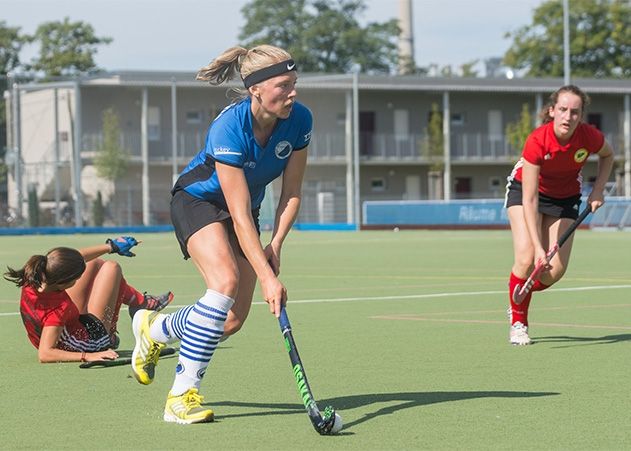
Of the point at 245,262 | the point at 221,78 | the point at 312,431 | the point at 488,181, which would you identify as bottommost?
the point at 488,181

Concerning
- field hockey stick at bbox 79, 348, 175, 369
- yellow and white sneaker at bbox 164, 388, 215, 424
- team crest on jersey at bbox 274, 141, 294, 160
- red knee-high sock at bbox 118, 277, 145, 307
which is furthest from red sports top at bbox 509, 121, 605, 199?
yellow and white sneaker at bbox 164, 388, 215, 424

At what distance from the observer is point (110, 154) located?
60.2 m

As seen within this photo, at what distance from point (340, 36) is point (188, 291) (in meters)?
74.4

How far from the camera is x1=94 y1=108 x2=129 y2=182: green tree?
59.9m

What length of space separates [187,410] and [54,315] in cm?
260

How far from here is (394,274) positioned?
64.8ft

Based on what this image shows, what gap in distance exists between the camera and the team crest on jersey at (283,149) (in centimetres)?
709

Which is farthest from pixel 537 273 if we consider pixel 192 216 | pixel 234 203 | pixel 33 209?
pixel 33 209

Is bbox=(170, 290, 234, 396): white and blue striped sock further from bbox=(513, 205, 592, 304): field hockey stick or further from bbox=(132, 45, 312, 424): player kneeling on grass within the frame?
bbox=(513, 205, 592, 304): field hockey stick

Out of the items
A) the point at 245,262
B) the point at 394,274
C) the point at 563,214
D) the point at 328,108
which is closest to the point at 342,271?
the point at 394,274

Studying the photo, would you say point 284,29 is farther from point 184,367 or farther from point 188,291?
point 184,367

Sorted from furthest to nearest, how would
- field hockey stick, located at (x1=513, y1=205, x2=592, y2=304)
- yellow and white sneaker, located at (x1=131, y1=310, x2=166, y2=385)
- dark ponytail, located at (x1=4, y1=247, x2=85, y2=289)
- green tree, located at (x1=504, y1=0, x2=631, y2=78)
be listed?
1. green tree, located at (x1=504, y1=0, x2=631, y2=78)
2. field hockey stick, located at (x1=513, y1=205, x2=592, y2=304)
3. dark ponytail, located at (x1=4, y1=247, x2=85, y2=289)
4. yellow and white sneaker, located at (x1=131, y1=310, x2=166, y2=385)

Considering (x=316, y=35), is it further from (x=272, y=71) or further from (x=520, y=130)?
(x=272, y=71)

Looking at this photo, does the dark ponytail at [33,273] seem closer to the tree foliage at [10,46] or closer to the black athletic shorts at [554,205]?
the black athletic shorts at [554,205]
